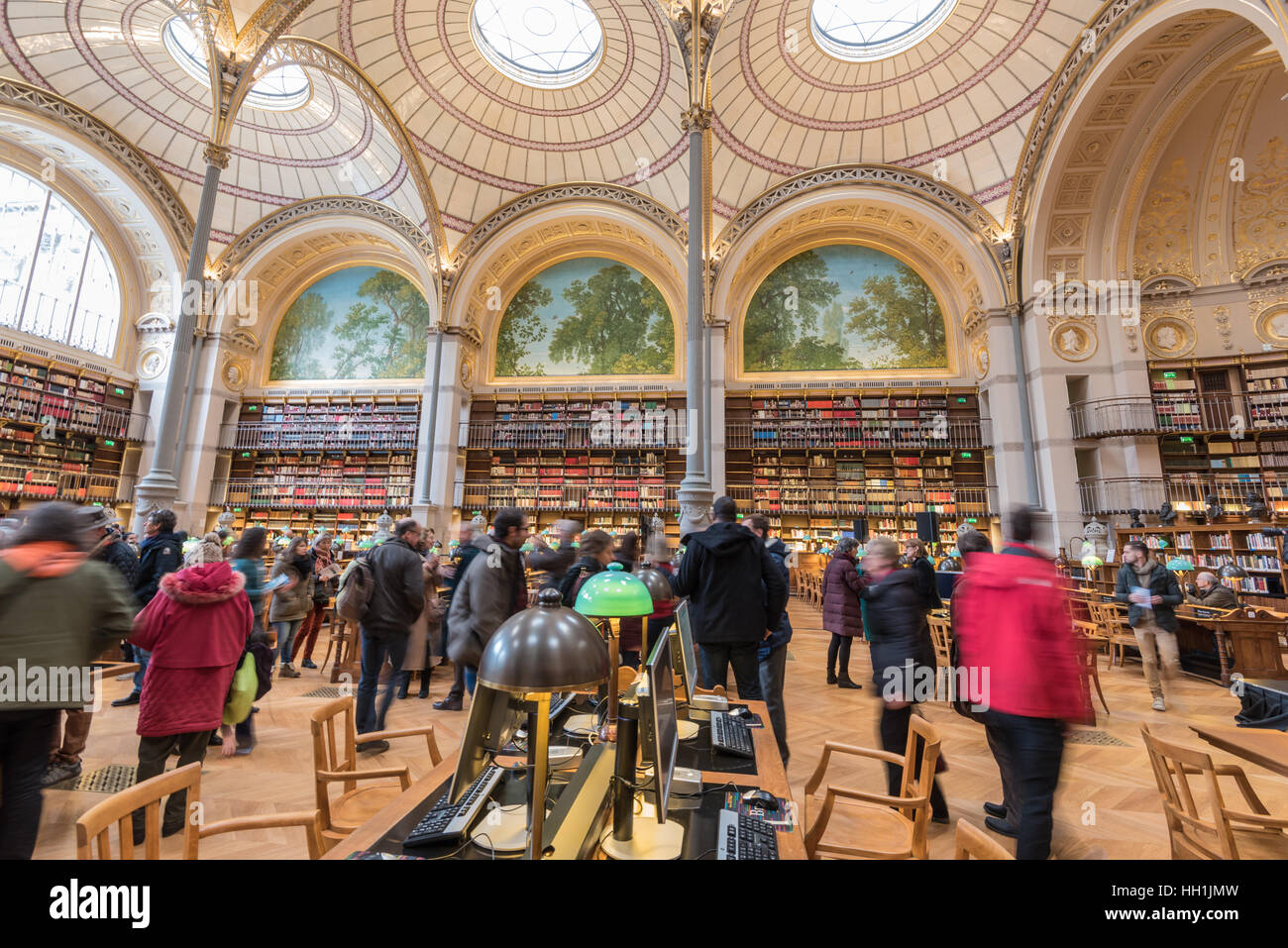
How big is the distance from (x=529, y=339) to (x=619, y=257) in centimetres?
311

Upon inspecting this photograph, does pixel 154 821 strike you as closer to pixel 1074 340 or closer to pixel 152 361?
pixel 1074 340

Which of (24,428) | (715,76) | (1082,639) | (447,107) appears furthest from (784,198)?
(24,428)

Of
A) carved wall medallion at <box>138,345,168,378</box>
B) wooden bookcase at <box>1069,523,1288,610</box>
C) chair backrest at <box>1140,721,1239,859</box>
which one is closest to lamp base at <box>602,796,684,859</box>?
chair backrest at <box>1140,721,1239,859</box>

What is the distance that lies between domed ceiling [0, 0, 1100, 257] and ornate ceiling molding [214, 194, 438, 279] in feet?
0.82

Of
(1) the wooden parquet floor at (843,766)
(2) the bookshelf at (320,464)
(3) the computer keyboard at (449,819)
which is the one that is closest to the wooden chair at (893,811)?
(1) the wooden parquet floor at (843,766)

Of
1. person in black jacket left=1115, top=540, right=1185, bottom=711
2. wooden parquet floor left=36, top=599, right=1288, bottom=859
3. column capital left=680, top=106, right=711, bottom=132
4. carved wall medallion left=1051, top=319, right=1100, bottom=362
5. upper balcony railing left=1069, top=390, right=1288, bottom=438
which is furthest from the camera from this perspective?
carved wall medallion left=1051, top=319, right=1100, bottom=362

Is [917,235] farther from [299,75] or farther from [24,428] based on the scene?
[24,428]

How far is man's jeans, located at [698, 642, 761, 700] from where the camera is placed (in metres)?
3.00

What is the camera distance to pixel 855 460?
12.1m

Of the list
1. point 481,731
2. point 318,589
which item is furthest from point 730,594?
point 318,589

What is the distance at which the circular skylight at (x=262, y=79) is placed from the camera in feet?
37.1

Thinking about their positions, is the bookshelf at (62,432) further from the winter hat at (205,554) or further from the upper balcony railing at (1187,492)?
the upper balcony railing at (1187,492)

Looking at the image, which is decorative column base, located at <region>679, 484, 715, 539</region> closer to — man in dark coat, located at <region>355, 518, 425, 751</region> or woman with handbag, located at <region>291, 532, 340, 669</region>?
man in dark coat, located at <region>355, 518, 425, 751</region>
